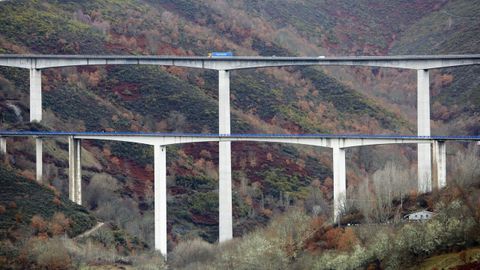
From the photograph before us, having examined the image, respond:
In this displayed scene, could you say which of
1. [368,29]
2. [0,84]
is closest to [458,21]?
[368,29]

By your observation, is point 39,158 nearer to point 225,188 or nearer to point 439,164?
point 225,188

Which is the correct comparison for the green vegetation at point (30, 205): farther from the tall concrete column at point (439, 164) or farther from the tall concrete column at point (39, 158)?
the tall concrete column at point (439, 164)

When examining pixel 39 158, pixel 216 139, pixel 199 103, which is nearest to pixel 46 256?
pixel 39 158

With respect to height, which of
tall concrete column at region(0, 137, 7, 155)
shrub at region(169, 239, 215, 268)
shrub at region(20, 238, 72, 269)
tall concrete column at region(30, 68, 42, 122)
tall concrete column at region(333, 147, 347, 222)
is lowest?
shrub at region(169, 239, 215, 268)

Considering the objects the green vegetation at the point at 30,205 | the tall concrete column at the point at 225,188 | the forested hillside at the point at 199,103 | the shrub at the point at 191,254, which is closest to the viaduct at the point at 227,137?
the tall concrete column at the point at 225,188

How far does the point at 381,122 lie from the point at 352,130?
248 cm

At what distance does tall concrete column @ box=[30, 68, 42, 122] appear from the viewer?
91.6m

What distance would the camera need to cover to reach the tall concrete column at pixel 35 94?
91625 mm

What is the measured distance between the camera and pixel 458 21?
13975 cm

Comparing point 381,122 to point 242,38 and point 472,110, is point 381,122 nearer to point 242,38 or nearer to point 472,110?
point 472,110

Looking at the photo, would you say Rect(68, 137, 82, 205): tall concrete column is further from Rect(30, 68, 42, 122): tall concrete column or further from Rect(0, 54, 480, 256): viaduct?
Rect(30, 68, 42, 122): tall concrete column

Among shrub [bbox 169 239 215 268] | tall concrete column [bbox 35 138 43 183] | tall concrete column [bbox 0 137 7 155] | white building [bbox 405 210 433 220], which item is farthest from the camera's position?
tall concrete column [bbox 0 137 7 155]

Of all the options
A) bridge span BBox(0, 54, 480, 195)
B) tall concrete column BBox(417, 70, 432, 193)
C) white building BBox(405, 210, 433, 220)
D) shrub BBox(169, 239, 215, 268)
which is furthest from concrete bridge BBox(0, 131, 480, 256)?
white building BBox(405, 210, 433, 220)

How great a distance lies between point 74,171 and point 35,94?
653cm
